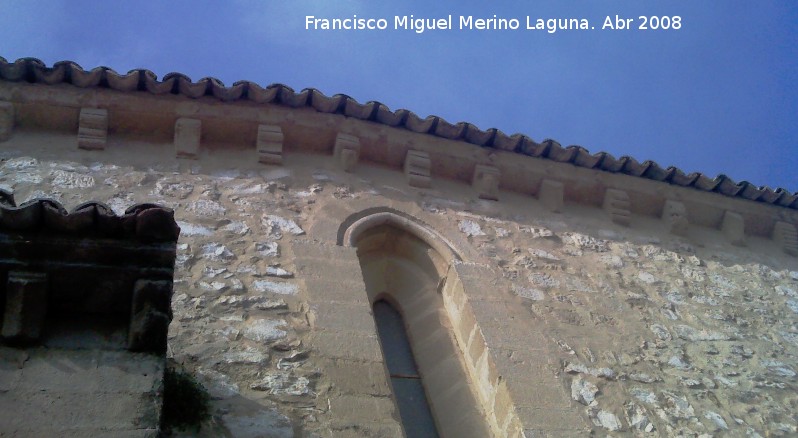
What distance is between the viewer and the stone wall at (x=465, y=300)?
14.9 ft

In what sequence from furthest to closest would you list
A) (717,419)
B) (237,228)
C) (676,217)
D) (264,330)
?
(676,217) → (237,228) → (717,419) → (264,330)

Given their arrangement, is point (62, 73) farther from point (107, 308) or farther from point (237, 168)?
point (107, 308)

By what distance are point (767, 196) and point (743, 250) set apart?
2.63ft

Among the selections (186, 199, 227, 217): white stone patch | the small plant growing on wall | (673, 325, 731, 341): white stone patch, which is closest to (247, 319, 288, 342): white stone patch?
the small plant growing on wall

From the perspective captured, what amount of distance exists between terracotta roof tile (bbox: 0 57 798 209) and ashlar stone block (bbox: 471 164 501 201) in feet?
0.92

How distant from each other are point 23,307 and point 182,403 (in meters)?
1.04

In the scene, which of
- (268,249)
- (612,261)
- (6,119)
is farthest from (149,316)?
(612,261)

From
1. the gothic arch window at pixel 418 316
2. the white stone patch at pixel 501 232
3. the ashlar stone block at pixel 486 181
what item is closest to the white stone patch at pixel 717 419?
the gothic arch window at pixel 418 316

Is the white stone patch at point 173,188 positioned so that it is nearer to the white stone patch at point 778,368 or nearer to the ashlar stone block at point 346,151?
the ashlar stone block at point 346,151

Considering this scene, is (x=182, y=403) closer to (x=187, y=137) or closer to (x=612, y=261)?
(x=187, y=137)

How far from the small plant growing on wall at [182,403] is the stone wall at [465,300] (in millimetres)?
87

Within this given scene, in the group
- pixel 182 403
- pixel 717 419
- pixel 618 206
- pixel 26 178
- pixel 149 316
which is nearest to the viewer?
pixel 149 316

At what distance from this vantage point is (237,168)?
6.64 meters

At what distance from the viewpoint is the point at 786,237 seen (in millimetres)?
8453
